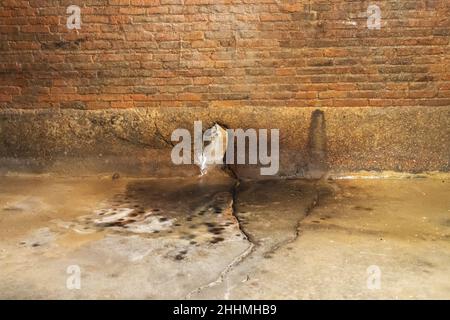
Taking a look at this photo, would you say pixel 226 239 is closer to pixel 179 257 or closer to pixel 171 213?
pixel 179 257

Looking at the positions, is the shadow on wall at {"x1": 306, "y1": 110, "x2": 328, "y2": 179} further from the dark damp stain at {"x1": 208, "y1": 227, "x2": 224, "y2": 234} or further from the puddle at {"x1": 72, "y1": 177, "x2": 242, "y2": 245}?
the dark damp stain at {"x1": 208, "y1": 227, "x2": 224, "y2": 234}

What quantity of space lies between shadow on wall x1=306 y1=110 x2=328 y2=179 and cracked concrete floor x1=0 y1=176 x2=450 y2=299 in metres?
0.20

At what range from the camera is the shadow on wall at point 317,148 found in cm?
468

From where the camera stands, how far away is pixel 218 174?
4832mm

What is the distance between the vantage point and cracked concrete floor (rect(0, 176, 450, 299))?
95.9 inches

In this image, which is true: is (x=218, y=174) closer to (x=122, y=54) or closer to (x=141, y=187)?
(x=141, y=187)


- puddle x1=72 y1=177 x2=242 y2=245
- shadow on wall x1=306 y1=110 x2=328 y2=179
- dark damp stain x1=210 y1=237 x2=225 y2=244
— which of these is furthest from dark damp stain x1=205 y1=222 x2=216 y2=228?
shadow on wall x1=306 y1=110 x2=328 y2=179

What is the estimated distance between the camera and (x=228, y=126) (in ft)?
15.7

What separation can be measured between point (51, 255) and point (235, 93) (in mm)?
2547

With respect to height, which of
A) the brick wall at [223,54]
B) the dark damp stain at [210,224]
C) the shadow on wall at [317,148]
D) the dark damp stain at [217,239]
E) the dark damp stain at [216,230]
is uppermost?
the brick wall at [223,54]

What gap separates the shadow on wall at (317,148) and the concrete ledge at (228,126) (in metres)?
0.01

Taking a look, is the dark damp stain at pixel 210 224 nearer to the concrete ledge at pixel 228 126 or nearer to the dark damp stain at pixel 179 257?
the dark damp stain at pixel 179 257

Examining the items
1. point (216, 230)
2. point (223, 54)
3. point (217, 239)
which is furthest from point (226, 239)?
point (223, 54)

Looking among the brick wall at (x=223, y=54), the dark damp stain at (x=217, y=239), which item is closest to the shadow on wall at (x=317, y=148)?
the brick wall at (x=223, y=54)
